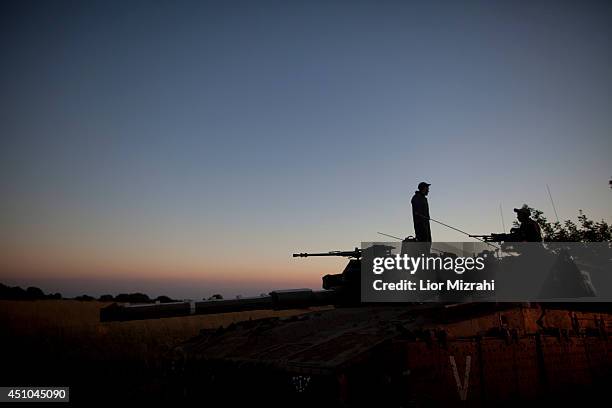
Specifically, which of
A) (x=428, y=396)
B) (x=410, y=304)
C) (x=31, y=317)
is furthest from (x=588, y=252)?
(x=31, y=317)

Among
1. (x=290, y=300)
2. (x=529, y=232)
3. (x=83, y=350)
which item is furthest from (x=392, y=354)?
(x=83, y=350)

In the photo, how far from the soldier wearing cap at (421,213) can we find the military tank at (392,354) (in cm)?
60

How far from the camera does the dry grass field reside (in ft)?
37.8

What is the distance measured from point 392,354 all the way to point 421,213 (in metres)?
3.78

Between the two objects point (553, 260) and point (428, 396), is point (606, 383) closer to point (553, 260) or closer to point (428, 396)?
point (553, 260)

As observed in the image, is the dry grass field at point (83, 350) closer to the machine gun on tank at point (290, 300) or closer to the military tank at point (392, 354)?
the machine gun on tank at point (290, 300)

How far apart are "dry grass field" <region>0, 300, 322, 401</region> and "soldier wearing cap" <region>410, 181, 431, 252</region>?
4649mm

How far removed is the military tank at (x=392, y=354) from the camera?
4578 mm

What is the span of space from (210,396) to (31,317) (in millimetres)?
16103

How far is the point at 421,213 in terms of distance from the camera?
7.99 meters

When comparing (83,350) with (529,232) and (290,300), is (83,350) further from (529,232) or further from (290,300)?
(529,232)

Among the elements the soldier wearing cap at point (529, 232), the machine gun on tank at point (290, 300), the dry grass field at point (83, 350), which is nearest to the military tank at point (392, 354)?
the machine gun on tank at point (290, 300)

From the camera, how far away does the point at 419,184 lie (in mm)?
8305

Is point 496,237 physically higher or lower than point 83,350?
higher
